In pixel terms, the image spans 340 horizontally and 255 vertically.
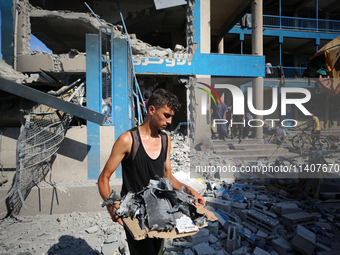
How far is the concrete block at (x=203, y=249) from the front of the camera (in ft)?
9.03

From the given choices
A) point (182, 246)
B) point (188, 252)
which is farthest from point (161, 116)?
point (182, 246)

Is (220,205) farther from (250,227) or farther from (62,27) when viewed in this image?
(62,27)

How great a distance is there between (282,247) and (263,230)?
1.70 feet

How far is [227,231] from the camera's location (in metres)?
3.34

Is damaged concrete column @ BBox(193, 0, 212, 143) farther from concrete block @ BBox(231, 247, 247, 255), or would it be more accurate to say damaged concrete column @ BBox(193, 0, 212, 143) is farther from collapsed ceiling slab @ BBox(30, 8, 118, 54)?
concrete block @ BBox(231, 247, 247, 255)

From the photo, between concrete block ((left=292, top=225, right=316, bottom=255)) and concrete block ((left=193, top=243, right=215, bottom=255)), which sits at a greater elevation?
concrete block ((left=292, top=225, right=316, bottom=255))

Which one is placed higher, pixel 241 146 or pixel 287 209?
pixel 241 146

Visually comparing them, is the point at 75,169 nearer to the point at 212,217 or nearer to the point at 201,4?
the point at 212,217

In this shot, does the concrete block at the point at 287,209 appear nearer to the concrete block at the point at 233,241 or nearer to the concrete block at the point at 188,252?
the concrete block at the point at 233,241

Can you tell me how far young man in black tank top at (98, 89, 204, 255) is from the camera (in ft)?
5.53

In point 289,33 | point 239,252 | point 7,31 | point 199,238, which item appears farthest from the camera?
point 289,33

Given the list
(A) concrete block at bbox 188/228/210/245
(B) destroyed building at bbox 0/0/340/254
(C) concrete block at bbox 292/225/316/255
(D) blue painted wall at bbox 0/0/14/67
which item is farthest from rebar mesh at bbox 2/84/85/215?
(D) blue painted wall at bbox 0/0/14/67

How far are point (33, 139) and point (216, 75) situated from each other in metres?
8.54

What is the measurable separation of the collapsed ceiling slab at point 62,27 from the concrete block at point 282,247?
10338 millimetres
